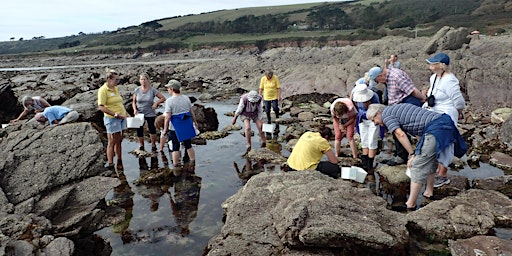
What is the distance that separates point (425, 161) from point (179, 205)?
15.8 feet

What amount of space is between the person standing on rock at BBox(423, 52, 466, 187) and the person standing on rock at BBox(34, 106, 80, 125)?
8874 millimetres

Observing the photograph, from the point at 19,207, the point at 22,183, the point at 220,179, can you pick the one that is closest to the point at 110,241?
the point at 19,207

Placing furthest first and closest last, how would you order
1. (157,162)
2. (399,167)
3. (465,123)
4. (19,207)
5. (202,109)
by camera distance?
(202,109) < (465,123) < (157,162) < (399,167) < (19,207)

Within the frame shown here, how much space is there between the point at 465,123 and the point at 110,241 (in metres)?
12.5

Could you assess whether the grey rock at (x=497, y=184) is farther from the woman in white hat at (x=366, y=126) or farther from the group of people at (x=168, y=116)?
the group of people at (x=168, y=116)

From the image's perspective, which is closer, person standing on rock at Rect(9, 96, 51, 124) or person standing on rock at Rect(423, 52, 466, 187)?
person standing on rock at Rect(423, 52, 466, 187)

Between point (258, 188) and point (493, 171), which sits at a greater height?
point (258, 188)

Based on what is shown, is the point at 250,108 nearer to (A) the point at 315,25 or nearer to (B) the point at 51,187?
(B) the point at 51,187

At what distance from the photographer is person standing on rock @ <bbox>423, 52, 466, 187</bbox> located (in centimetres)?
738

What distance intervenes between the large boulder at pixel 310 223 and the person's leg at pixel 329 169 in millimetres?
1241

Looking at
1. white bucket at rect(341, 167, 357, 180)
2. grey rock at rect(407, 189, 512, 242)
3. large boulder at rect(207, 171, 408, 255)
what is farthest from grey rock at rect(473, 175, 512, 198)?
large boulder at rect(207, 171, 408, 255)

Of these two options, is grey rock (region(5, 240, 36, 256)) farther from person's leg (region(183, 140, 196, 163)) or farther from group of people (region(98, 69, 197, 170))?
person's leg (region(183, 140, 196, 163))

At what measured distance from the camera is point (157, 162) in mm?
10609

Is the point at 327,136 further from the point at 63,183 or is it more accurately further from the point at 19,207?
the point at 19,207
